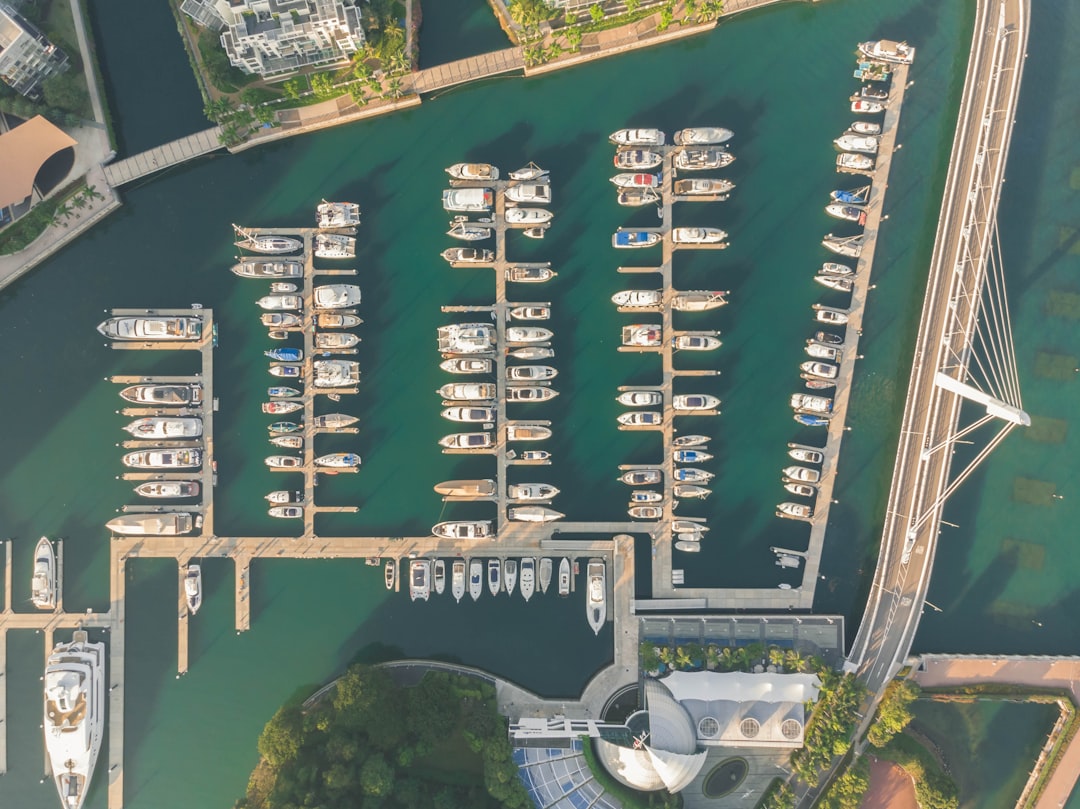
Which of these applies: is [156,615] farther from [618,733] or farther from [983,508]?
[983,508]

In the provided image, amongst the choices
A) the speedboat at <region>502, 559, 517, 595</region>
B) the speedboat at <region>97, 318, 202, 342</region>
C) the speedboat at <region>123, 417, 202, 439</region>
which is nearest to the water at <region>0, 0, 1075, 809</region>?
the speedboat at <region>97, 318, 202, 342</region>

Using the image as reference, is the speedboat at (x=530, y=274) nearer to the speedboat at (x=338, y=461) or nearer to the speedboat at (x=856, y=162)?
the speedboat at (x=338, y=461)

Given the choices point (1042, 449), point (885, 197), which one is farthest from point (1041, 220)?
point (1042, 449)

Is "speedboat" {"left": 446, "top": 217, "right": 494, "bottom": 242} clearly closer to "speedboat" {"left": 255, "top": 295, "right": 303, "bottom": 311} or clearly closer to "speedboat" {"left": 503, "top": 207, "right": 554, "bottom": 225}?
"speedboat" {"left": 503, "top": 207, "right": 554, "bottom": 225}

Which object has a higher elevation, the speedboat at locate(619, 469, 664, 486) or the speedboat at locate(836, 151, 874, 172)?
the speedboat at locate(836, 151, 874, 172)

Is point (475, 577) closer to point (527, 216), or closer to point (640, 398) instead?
point (640, 398)

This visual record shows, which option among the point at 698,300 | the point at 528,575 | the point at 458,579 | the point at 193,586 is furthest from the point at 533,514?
the point at 193,586
